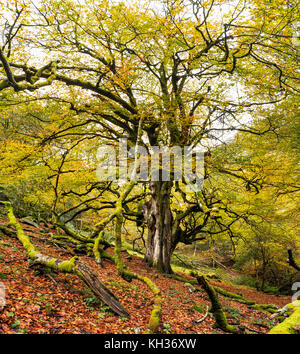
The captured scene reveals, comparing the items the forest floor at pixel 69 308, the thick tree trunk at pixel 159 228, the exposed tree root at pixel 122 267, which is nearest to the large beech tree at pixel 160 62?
the thick tree trunk at pixel 159 228

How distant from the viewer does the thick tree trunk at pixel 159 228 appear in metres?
9.19

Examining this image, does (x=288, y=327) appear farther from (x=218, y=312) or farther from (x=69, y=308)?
(x=69, y=308)

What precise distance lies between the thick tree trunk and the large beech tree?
1.8 inches

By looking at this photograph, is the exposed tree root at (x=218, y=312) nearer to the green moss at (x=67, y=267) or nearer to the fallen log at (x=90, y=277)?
the fallen log at (x=90, y=277)

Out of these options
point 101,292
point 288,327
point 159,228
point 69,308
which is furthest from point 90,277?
point 159,228

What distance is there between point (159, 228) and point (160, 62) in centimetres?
680

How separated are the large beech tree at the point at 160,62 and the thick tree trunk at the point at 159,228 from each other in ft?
0.15

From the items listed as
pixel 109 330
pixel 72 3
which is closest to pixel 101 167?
pixel 72 3

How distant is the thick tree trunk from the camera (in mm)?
9190

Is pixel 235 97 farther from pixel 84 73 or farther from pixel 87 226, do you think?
pixel 87 226

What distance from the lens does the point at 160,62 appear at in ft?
24.4

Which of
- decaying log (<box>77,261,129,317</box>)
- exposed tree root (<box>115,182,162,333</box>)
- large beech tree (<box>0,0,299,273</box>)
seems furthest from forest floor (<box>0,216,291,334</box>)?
large beech tree (<box>0,0,299,273</box>)

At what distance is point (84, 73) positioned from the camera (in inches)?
316

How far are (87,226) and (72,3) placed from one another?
1772cm
